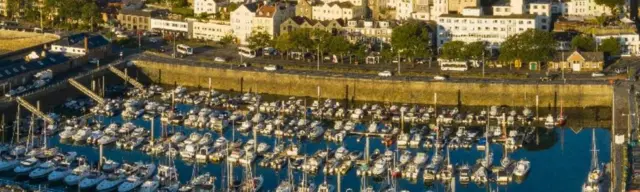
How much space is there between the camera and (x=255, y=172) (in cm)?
3775

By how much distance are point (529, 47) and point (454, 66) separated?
2.85m

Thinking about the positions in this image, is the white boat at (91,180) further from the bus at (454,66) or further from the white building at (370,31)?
the white building at (370,31)

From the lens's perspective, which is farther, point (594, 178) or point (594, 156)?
point (594, 156)

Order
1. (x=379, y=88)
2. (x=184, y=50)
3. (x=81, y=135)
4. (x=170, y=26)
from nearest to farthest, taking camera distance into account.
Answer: (x=81, y=135), (x=379, y=88), (x=184, y=50), (x=170, y=26)

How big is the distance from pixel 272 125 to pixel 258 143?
2.36 m

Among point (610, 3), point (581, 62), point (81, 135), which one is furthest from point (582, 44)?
point (81, 135)

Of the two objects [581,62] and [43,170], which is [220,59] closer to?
[581,62]

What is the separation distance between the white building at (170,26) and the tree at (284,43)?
643 centimetres

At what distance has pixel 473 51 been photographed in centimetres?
5038

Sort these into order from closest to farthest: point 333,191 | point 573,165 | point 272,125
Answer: point 333,191
point 573,165
point 272,125

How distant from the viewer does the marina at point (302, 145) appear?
3675 cm

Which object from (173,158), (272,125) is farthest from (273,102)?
(173,158)

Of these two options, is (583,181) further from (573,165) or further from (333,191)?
(333,191)

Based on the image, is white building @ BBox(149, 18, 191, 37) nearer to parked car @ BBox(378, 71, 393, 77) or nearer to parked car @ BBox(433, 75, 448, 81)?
parked car @ BBox(378, 71, 393, 77)
